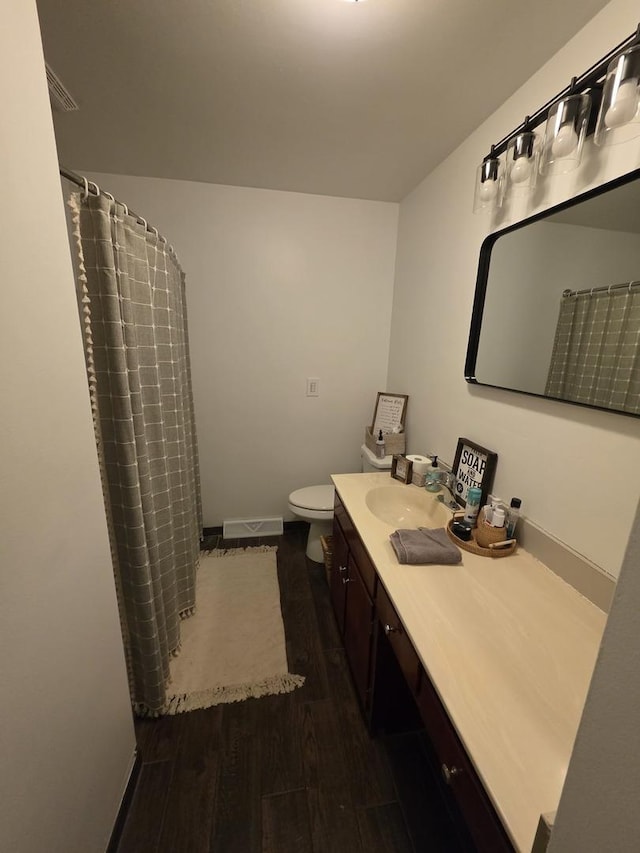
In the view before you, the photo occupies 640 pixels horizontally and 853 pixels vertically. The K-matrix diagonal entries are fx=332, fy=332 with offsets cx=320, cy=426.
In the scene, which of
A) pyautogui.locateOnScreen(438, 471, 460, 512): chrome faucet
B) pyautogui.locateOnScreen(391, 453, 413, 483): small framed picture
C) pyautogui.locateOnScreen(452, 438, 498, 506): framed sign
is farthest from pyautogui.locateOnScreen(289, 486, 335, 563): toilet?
pyautogui.locateOnScreen(452, 438, 498, 506): framed sign

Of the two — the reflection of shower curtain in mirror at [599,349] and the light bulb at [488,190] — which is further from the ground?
the light bulb at [488,190]

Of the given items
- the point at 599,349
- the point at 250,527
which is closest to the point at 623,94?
the point at 599,349

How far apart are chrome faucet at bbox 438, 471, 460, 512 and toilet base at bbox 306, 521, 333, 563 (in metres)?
0.87

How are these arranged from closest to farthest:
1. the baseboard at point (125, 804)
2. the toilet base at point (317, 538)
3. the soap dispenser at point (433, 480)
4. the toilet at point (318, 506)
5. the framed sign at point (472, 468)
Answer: the baseboard at point (125, 804), the framed sign at point (472, 468), the soap dispenser at point (433, 480), the toilet at point (318, 506), the toilet base at point (317, 538)

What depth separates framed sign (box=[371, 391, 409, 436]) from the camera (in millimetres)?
2131

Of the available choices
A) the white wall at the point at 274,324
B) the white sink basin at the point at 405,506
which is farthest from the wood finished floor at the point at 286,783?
the white wall at the point at 274,324

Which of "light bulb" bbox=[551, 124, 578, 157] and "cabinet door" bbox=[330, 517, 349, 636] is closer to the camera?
"light bulb" bbox=[551, 124, 578, 157]

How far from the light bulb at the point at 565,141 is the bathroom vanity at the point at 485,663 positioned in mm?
1227

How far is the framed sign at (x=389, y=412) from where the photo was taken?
2.13 metres

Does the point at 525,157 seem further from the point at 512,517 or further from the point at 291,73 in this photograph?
the point at 512,517

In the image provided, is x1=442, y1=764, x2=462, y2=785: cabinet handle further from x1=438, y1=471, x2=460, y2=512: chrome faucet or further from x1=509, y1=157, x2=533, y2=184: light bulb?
x1=509, y1=157, x2=533, y2=184: light bulb

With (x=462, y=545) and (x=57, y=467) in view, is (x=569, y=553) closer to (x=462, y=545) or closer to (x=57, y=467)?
(x=462, y=545)

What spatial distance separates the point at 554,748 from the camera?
0.60 m

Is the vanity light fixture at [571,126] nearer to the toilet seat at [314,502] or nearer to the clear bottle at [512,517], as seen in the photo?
the clear bottle at [512,517]
